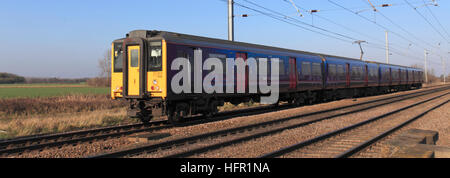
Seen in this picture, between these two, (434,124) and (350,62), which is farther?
(350,62)

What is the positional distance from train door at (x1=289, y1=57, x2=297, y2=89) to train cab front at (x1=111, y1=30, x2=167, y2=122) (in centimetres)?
822

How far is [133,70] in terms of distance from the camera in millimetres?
11234

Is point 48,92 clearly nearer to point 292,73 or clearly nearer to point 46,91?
point 46,91

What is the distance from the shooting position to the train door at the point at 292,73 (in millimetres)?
17142

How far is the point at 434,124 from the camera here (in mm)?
11266

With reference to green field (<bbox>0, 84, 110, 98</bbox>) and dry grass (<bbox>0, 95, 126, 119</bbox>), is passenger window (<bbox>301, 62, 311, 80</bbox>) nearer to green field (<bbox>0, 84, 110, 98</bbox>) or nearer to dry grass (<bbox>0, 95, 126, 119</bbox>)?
dry grass (<bbox>0, 95, 126, 119</bbox>)

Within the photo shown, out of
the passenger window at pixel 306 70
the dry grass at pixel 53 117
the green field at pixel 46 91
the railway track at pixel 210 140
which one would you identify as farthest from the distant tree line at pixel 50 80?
the railway track at pixel 210 140

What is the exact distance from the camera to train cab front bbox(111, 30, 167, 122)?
1073 centimetres

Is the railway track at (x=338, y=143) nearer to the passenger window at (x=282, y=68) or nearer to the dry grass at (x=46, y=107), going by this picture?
the passenger window at (x=282, y=68)

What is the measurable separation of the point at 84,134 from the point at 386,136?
8.12m
